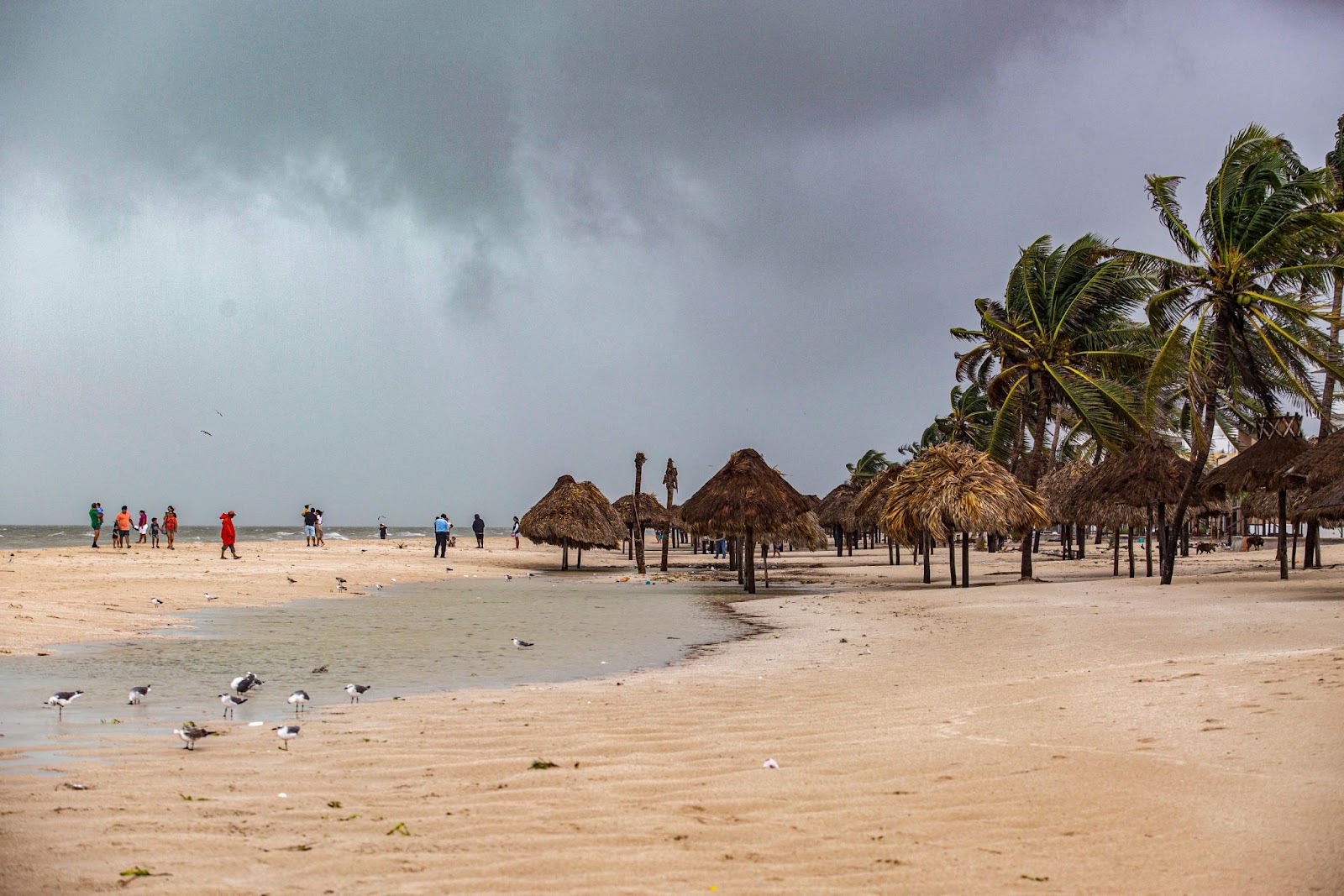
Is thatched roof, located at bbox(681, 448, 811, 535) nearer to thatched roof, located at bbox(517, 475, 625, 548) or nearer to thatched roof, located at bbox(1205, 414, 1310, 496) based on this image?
thatched roof, located at bbox(1205, 414, 1310, 496)

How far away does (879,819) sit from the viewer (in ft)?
16.0

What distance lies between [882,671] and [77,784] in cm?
709

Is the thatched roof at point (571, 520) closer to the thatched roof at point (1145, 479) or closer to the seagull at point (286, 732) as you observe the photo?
the thatched roof at point (1145, 479)

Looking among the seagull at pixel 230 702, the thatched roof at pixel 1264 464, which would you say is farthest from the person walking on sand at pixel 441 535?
the seagull at pixel 230 702

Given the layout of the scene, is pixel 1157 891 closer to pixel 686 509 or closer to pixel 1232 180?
pixel 1232 180

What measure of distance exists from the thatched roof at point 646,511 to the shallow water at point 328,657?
27508mm

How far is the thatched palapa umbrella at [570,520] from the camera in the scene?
123 feet

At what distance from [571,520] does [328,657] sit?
82.5 feet

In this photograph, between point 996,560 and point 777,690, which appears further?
point 996,560

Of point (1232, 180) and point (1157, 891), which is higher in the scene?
point (1232, 180)

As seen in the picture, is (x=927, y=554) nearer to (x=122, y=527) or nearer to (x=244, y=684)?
(x=244, y=684)

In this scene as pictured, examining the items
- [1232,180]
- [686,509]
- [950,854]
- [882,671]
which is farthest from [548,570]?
[950,854]

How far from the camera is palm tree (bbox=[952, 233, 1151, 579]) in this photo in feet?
80.6

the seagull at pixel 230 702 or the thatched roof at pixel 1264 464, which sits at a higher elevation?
the thatched roof at pixel 1264 464
